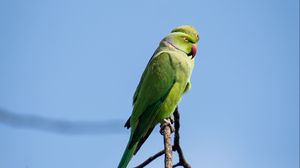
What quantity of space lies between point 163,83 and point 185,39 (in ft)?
1.58

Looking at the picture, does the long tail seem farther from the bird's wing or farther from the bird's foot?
the bird's foot

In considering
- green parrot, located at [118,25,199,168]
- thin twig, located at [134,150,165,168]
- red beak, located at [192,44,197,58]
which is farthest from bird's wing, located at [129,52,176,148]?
thin twig, located at [134,150,165,168]

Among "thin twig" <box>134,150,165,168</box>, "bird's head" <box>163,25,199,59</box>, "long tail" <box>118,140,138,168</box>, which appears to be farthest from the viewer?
"bird's head" <box>163,25,199,59</box>

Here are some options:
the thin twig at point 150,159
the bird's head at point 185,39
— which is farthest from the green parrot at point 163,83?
the thin twig at point 150,159

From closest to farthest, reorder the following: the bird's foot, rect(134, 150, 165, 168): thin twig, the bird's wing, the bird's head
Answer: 1. rect(134, 150, 165, 168): thin twig
2. the bird's foot
3. the bird's wing
4. the bird's head

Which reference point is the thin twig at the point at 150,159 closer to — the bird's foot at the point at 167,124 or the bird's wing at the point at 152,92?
the bird's foot at the point at 167,124

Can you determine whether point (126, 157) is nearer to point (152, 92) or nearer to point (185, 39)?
point (152, 92)

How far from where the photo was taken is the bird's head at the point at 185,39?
14.7ft

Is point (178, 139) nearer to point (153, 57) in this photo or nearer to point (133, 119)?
point (133, 119)

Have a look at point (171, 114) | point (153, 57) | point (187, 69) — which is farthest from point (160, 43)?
point (171, 114)

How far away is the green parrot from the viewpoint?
4.17m

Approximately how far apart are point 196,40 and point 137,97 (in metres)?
0.79

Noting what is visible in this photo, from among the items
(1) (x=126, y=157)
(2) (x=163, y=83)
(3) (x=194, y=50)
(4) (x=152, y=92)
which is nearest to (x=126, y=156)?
(1) (x=126, y=157)

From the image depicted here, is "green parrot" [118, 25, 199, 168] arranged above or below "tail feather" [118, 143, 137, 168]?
above
